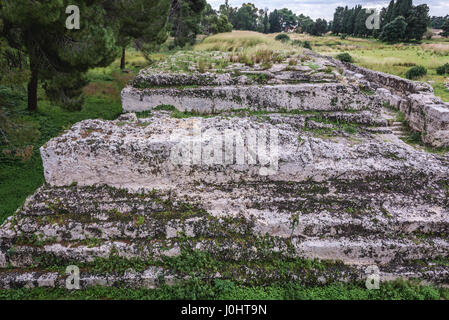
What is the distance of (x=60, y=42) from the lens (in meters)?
6.06

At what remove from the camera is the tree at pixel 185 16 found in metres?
22.7

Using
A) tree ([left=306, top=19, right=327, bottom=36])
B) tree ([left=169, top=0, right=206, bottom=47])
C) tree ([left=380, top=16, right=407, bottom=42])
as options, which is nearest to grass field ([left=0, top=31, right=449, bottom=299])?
tree ([left=169, top=0, right=206, bottom=47])

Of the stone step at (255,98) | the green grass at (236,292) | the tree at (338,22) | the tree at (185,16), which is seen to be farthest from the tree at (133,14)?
the tree at (338,22)

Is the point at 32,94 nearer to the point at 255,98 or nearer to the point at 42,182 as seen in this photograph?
the point at 42,182

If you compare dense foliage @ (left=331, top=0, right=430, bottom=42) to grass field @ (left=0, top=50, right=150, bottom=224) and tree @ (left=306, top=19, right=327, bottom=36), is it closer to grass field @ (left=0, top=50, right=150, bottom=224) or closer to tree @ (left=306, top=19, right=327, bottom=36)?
tree @ (left=306, top=19, right=327, bottom=36)

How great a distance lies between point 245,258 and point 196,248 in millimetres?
626

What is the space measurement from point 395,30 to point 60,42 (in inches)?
1624

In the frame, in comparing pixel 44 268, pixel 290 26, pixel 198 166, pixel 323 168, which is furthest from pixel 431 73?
pixel 290 26

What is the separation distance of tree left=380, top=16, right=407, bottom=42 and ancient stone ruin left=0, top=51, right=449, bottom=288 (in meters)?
39.7

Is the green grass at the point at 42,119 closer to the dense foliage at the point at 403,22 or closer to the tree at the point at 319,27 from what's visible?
the dense foliage at the point at 403,22

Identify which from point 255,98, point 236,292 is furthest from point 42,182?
point 255,98

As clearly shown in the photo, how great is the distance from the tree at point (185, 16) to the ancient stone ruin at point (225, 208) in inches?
852
